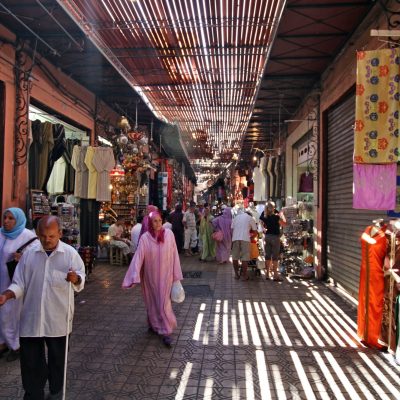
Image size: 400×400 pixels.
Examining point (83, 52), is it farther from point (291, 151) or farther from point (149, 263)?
point (291, 151)

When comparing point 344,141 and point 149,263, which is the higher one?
point 344,141

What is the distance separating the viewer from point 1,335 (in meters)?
4.57

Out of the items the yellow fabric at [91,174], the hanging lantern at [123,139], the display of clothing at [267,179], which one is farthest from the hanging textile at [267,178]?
the yellow fabric at [91,174]

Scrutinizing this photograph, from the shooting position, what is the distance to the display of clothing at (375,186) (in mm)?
4922

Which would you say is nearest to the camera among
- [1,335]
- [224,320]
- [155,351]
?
[1,335]

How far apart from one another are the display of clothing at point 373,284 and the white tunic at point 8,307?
3.95 m

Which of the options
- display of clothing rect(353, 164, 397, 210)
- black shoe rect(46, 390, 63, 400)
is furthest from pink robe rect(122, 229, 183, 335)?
display of clothing rect(353, 164, 397, 210)

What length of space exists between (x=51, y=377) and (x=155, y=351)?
1.51 meters

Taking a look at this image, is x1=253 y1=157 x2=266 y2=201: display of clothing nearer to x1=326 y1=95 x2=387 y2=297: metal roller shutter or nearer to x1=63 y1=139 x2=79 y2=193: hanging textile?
x1=326 y1=95 x2=387 y2=297: metal roller shutter

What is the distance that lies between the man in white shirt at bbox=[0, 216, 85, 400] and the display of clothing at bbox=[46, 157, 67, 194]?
522cm

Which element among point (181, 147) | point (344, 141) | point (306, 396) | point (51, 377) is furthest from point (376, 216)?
point (181, 147)

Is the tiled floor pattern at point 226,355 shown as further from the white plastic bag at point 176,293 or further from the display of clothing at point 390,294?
the white plastic bag at point 176,293

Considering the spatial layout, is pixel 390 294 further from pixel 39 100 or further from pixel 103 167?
pixel 39 100

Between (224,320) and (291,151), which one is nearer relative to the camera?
(224,320)
